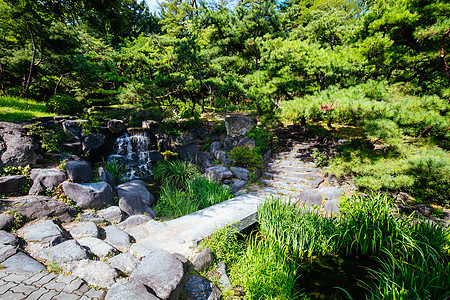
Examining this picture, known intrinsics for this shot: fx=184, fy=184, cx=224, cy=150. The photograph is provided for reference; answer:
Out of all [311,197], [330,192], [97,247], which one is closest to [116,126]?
[97,247]

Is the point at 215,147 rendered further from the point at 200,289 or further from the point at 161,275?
the point at 161,275

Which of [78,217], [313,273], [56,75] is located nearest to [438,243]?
[313,273]

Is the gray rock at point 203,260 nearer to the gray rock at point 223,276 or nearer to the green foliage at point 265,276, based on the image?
the gray rock at point 223,276

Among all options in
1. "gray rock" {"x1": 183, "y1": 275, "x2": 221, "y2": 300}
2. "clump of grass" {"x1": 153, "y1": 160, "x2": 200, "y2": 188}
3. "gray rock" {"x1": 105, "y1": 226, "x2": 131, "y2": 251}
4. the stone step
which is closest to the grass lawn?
"clump of grass" {"x1": 153, "y1": 160, "x2": 200, "y2": 188}

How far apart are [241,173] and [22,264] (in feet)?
14.9

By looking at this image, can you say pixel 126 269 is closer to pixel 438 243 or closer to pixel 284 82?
pixel 438 243

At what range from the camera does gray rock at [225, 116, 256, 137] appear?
22.2 ft

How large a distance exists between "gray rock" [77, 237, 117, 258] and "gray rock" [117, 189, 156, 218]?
1264mm

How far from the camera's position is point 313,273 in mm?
2525

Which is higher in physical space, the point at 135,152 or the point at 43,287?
the point at 135,152

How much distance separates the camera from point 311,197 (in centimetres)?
437

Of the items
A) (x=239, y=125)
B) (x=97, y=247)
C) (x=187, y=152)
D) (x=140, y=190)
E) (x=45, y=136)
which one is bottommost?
(x=140, y=190)

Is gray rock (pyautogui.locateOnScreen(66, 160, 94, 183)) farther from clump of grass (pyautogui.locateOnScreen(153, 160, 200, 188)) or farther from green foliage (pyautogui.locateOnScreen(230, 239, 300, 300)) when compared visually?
green foliage (pyautogui.locateOnScreen(230, 239, 300, 300))

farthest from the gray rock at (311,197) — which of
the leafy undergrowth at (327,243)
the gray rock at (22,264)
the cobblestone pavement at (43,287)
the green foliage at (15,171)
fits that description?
the green foliage at (15,171)
